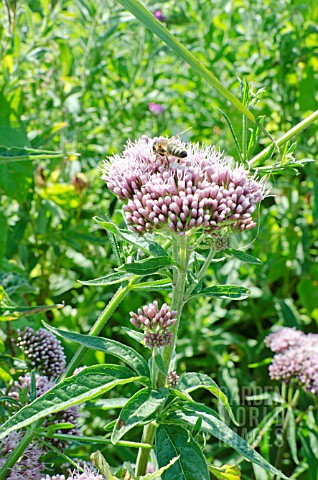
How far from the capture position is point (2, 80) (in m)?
2.24

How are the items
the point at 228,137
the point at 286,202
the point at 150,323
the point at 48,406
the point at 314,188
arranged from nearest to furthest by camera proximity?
the point at 48,406 → the point at 150,323 → the point at 314,188 → the point at 228,137 → the point at 286,202

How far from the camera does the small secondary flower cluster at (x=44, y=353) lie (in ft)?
4.58

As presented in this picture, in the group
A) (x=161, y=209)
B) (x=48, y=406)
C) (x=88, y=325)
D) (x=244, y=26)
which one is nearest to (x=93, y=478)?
(x=48, y=406)

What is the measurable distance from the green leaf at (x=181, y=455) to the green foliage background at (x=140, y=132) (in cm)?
94

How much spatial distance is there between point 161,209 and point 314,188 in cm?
147

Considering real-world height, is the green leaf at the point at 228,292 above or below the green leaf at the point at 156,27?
below

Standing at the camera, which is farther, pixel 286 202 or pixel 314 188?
pixel 286 202

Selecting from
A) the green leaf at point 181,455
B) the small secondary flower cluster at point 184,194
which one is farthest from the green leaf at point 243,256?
the green leaf at point 181,455

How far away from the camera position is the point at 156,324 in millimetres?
1048

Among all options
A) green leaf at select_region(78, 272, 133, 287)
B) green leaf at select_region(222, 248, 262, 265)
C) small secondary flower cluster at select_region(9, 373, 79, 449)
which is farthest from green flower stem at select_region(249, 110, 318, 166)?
small secondary flower cluster at select_region(9, 373, 79, 449)

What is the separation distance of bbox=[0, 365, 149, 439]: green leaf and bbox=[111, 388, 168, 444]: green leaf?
3 centimetres

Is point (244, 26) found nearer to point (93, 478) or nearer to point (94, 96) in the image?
point (94, 96)

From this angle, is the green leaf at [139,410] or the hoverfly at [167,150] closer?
the green leaf at [139,410]

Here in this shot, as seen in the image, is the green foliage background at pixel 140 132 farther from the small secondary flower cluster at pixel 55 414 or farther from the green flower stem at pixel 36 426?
the green flower stem at pixel 36 426
